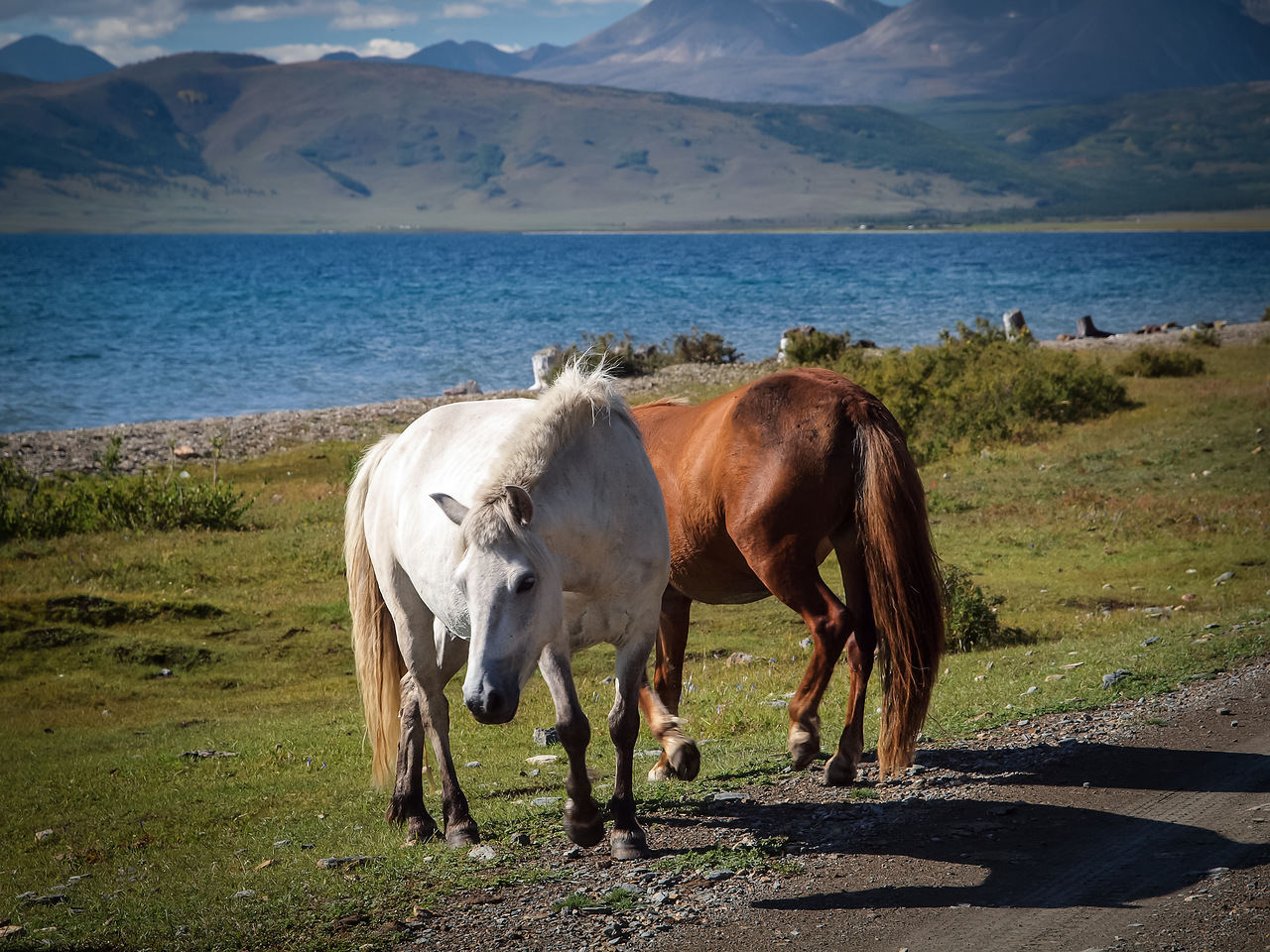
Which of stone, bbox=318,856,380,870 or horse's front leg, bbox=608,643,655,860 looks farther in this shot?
stone, bbox=318,856,380,870

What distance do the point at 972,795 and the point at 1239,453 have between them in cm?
1318

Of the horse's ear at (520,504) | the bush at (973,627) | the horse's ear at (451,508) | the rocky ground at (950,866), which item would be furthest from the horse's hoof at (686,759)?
the bush at (973,627)

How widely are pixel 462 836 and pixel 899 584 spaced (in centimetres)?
283

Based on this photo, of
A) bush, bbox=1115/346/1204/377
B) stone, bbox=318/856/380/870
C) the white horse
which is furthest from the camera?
bush, bbox=1115/346/1204/377

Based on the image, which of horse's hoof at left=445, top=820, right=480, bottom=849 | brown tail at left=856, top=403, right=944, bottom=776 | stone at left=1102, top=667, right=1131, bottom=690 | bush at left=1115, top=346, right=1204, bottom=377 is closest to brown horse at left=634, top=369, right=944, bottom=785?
brown tail at left=856, top=403, right=944, bottom=776

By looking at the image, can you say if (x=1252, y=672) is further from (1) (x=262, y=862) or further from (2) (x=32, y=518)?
(2) (x=32, y=518)

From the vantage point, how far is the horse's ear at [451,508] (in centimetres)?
484

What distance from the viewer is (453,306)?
74.8 m

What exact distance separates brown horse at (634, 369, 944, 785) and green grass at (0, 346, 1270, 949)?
0.91 m

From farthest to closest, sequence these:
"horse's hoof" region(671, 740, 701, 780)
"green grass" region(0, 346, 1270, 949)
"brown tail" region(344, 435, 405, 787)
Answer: "brown tail" region(344, 435, 405, 787) < "horse's hoof" region(671, 740, 701, 780) < "green grass" region(0, 346, 1270, 949)

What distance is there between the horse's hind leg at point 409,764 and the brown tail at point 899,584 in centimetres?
274

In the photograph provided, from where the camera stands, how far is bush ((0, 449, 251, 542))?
16.9m

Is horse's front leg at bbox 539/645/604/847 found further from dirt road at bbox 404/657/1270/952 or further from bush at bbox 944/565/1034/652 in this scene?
bush at bbox 944/565/1034/652

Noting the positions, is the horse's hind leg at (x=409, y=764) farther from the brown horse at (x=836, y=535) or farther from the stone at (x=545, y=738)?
the stone at (x=545, y=738)
